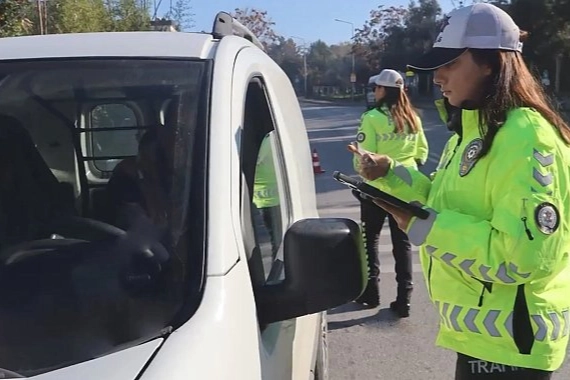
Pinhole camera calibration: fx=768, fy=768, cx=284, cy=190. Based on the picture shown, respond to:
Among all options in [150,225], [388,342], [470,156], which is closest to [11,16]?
[388,342]

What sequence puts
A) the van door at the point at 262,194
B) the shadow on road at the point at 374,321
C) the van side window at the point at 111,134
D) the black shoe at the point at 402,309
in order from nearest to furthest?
the van door at the point at 262,194 < the van side window at the point at 111,134 < the shadow on road at the point at 374,321 < the black shoe at the point at 402,309

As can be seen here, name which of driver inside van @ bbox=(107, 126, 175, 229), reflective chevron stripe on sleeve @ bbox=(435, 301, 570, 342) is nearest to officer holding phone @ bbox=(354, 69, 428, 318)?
reflective chevron stripe on sleeve @ bbox=(435, 301, 570, 342)

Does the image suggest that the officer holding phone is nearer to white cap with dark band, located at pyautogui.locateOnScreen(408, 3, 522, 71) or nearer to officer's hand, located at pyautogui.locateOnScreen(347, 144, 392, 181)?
officer's hand, located at pyautogui.locateOnScreen(347, 144, 392, 181)

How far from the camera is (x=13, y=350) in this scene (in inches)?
67.6

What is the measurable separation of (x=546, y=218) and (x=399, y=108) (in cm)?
372

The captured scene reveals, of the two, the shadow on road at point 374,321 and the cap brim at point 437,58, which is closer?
the cap brim at point 437,58

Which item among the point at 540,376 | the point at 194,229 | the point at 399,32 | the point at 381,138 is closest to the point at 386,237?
the point at 381,138

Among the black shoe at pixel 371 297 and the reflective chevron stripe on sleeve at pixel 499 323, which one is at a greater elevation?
the reflective chevron stripe on sleeve at pixel 499 323

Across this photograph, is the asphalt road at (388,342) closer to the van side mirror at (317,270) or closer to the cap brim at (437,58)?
the cap brim at (437,58)

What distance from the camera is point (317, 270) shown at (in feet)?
6.18

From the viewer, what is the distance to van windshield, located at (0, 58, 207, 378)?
70.6 inches

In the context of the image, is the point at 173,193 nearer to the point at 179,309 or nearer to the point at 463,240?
the point at 179,309

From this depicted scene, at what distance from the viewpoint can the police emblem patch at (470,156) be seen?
7.43 ft

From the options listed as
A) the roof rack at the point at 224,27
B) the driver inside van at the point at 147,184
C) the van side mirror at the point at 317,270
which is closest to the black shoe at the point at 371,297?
the roof rack at the point at 224,27
